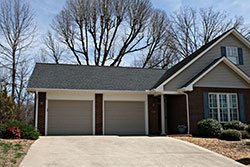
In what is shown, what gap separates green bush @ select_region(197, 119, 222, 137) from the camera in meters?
15.2

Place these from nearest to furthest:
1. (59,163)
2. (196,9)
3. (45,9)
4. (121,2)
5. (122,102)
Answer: (59,163) → (122,102) → (45,9) → (121,2) → (196,9)

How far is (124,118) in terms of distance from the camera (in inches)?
707

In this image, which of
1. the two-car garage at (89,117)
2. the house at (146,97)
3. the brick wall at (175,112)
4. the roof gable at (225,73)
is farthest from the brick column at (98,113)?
the roof gable at (225,73)

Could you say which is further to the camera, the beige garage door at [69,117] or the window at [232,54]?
the window at [232,54]

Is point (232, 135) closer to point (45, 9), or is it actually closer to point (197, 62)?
point (197, 62)

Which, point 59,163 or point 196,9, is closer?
point 59,163

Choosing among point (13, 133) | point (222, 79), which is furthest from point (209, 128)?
point (13, 133)

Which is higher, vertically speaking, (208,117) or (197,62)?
(197,62)

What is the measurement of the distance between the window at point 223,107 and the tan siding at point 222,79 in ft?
2.16

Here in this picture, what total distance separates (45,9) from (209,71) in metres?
12.4

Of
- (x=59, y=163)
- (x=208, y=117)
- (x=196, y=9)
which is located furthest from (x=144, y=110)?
(x=196, y=9)

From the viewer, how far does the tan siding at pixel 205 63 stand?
1734cm

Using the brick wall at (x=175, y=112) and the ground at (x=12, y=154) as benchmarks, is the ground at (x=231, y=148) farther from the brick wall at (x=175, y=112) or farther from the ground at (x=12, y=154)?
the ground at (x=12, y=154)

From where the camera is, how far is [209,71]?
17.2 meters
